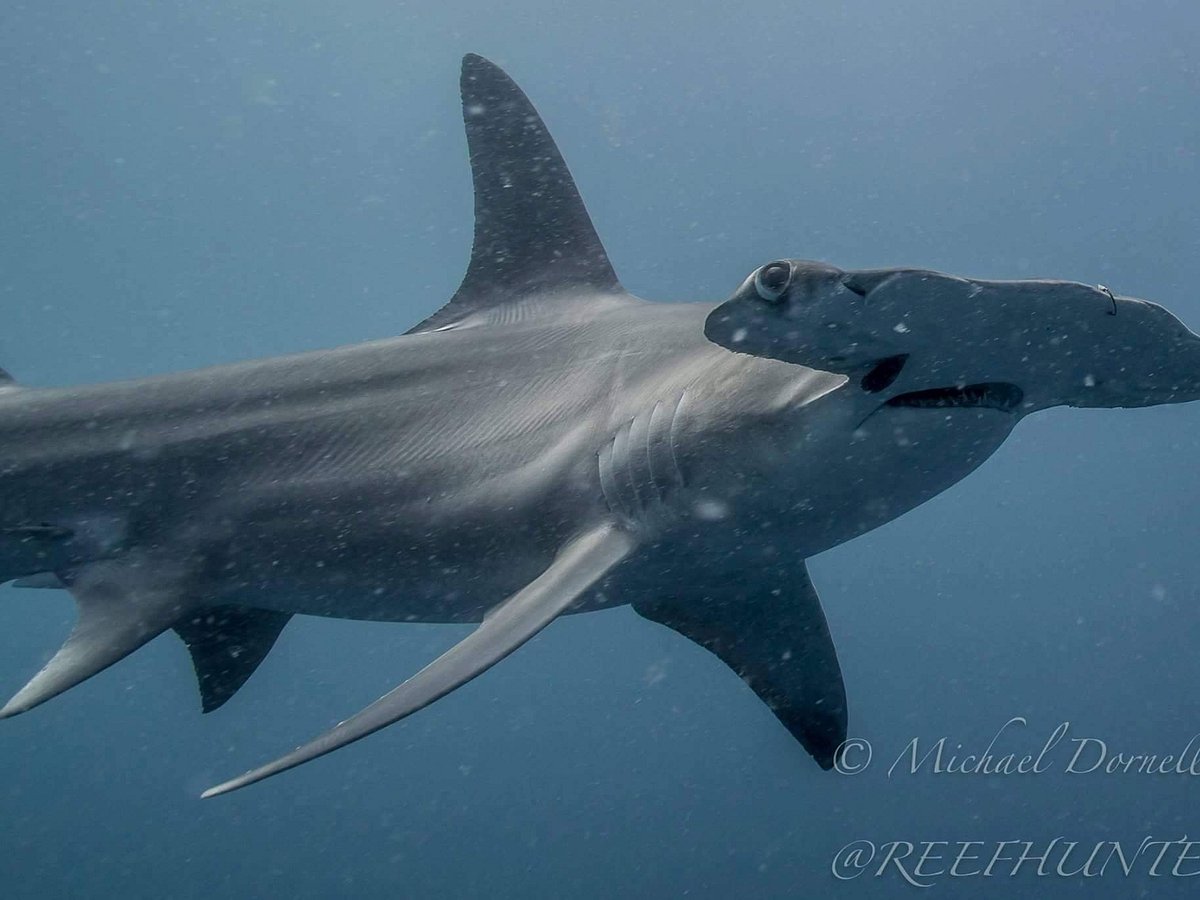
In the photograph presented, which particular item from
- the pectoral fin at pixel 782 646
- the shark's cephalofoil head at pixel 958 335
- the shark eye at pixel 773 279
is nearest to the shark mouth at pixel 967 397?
the shark's cephalofoil head at pixel 958 335

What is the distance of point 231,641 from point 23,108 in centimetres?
4491

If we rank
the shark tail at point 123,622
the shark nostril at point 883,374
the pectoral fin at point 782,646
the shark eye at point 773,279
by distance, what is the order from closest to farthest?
the shark eye at point 773,279 < the shark nostril at point 883,374 < the shark tail at point 123,622 < the pectoral fin at point 782,646

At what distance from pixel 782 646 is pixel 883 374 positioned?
2.46 m

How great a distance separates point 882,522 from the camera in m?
A: 3.31

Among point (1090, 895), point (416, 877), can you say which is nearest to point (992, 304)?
point (416, 877)

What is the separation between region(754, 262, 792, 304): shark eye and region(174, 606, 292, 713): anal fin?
3.24 meters

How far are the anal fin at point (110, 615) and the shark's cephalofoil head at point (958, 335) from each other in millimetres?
2900

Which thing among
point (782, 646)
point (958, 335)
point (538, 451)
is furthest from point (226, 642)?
point (958, 335)

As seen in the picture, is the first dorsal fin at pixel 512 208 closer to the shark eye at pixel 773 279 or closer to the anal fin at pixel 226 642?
the anal fin at pixel 226 642

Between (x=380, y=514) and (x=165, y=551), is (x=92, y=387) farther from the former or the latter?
(x=380, y=514)

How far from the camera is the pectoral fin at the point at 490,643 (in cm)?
263

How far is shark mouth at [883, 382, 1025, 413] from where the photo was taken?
8.89 ft
